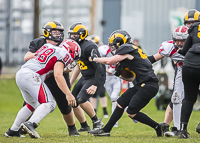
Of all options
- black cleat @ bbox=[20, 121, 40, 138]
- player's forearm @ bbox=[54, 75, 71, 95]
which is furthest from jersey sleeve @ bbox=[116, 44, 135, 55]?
black cleat @ bbox=[20, 121, 40, 138]

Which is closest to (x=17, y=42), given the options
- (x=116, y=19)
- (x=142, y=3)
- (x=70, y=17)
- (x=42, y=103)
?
(x=70, y=17)

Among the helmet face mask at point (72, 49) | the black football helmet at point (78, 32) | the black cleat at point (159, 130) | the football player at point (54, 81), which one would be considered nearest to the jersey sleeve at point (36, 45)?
the football player at point (54, 81)

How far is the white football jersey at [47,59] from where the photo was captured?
5793 millimetres

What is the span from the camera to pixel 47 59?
5.81m

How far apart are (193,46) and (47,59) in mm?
1874

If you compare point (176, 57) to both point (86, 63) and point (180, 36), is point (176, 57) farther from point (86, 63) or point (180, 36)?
point (86, 63)

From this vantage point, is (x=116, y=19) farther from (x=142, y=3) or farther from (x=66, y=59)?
(x=66, y=59)

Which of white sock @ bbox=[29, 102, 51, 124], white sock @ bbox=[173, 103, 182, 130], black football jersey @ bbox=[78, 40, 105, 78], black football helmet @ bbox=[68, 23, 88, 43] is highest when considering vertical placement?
black football helmet @ bbox=[68, 23, 88, 43]

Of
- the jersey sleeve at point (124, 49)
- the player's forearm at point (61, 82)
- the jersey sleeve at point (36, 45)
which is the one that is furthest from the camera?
the jersey sleeve at point (36, 45)

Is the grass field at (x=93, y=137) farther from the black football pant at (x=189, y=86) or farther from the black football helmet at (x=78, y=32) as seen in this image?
the black football helmet at (x=78, y=32)

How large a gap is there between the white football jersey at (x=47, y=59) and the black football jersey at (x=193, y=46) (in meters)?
1.51

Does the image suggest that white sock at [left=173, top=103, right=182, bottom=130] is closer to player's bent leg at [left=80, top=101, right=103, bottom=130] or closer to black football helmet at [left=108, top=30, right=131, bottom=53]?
black football helmet at [left=108, top=30, right=131, bottom=53]

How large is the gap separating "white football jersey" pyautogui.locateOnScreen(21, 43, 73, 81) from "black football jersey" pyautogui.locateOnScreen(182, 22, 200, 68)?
4.96ft

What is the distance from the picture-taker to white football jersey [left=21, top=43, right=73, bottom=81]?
19.0ft
